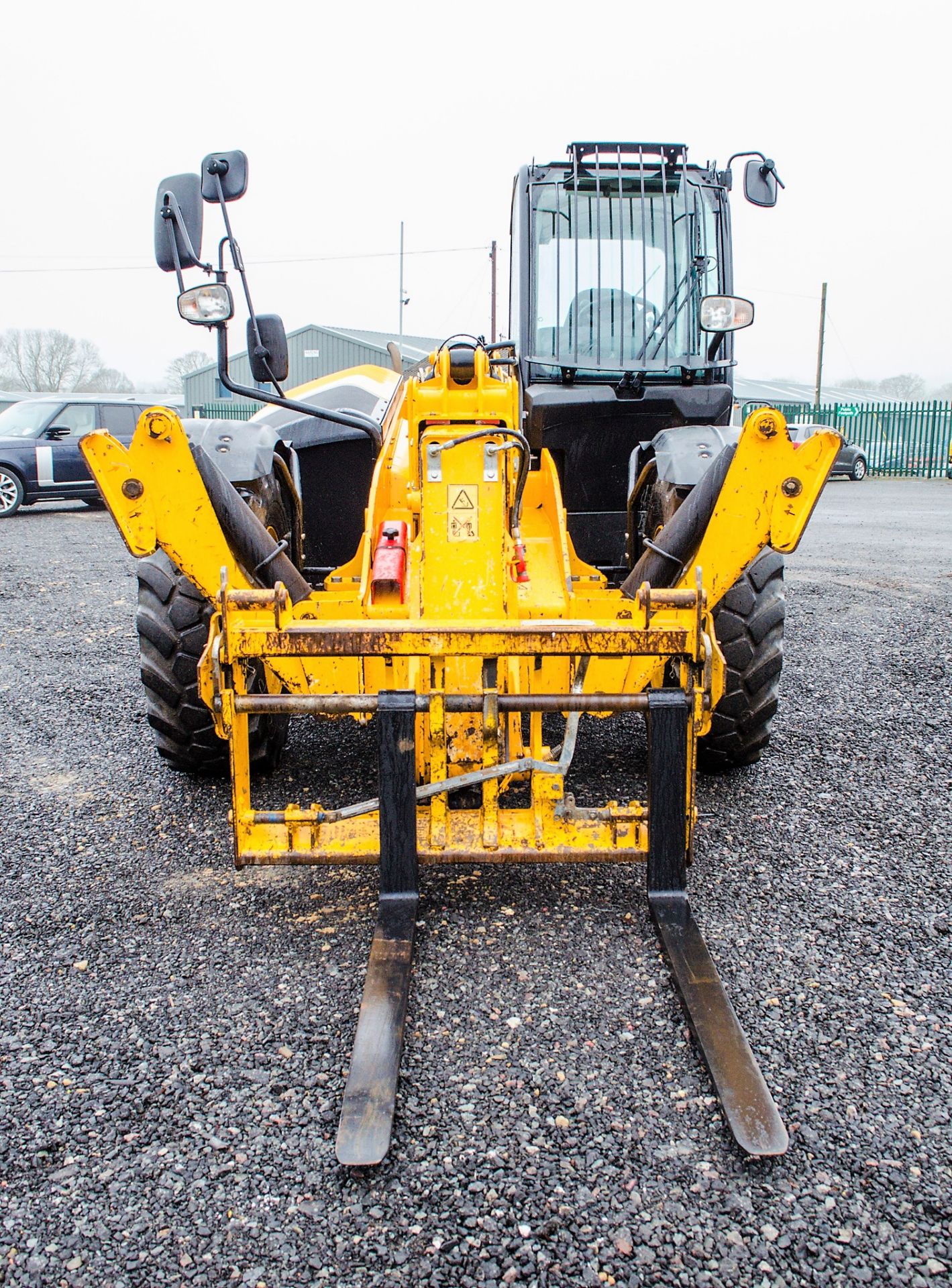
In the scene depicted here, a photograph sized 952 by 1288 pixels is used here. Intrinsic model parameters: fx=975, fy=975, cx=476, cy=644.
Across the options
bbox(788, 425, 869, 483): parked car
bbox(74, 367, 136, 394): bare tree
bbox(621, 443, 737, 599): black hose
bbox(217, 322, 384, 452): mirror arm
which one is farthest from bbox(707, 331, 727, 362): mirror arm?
bbox(74, 367, 136, 394): bare tree

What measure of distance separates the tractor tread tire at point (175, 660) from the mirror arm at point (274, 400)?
76 centimetres

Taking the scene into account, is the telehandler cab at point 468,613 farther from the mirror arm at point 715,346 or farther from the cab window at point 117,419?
the cab window at point 117,419

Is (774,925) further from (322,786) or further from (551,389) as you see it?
(551,389)

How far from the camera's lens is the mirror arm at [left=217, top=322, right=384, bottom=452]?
10.3ft

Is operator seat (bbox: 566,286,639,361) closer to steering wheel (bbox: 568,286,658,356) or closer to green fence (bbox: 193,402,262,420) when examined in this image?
steering wheel (bbox: 568,286,658,356)

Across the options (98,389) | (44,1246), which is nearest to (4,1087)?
(44,1246)

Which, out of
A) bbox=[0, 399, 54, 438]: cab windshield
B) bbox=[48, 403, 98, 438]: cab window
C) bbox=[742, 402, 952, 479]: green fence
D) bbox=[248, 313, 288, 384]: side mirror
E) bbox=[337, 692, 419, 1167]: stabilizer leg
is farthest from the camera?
bbox=[742, 402, 952, 479]: green fence

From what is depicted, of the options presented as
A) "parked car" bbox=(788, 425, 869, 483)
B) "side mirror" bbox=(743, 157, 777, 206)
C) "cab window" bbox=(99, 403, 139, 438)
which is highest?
"side mirror" bbox=(743, 157, 777, 206)

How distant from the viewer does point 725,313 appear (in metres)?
4.04

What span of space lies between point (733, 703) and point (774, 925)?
3.41 ft

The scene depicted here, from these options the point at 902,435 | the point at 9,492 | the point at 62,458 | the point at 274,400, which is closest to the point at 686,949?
the point at 274,400

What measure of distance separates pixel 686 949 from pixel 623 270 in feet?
11.3

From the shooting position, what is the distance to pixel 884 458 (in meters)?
27.0

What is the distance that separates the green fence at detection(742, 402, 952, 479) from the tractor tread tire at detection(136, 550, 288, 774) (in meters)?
25.1
